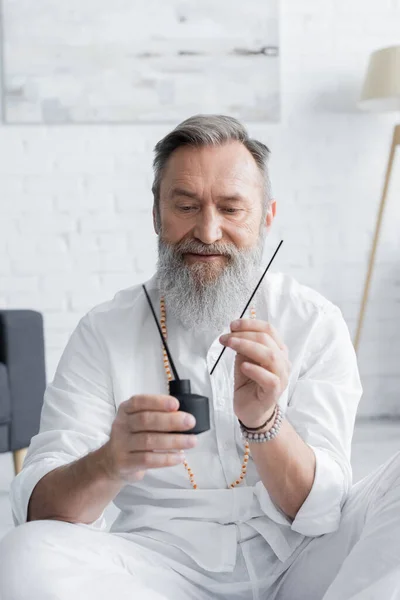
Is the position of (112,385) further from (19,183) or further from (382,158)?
(382,158)

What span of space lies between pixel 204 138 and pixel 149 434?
58 centimetres

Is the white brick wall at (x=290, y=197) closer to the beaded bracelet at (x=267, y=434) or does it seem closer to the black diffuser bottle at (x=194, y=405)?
the beaded bracelet at (x=267, y=434)

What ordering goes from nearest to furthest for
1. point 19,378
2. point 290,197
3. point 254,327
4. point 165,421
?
point 165,421 < point 254,327 < point 19,378 < point 290,197

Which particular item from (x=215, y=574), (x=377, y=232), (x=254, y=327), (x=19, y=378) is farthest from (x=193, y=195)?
(x=377, y=232)

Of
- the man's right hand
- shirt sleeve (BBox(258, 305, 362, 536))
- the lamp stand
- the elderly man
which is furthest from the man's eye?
the lamp stand

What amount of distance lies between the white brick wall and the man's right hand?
2.68 metres

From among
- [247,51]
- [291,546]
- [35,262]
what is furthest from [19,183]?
[291,546]

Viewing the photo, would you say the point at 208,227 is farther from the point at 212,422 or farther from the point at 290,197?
the point at 290,197

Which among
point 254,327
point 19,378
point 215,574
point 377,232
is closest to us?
point 254,327

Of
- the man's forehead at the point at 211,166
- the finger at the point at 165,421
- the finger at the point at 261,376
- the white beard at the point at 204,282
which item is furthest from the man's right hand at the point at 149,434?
the man's forehead at the point at 211,166

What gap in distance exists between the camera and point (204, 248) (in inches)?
56.5

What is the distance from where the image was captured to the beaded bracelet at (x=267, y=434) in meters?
1.24

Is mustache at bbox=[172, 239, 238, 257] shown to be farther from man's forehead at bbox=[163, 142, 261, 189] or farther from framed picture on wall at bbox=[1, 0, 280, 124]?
framed picture on wall at bbox=[1, 0, 280, 124]

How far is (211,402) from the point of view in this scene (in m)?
1.43
